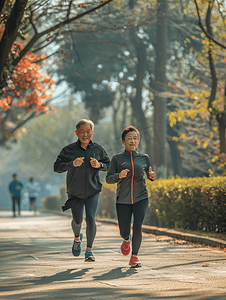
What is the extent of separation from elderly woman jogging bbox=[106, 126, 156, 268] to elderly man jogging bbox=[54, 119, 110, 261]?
0.32m

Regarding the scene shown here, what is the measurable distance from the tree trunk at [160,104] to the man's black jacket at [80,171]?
13.1 meters

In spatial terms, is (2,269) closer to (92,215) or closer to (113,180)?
(92,215)

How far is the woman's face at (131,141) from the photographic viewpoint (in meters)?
6.65

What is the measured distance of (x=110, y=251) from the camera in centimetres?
858

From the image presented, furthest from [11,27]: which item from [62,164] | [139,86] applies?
[139,86]

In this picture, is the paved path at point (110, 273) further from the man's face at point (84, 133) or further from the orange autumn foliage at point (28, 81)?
the orange autumn foliage at point (28, 81)

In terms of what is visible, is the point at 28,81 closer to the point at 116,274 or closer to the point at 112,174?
the point at 112,174

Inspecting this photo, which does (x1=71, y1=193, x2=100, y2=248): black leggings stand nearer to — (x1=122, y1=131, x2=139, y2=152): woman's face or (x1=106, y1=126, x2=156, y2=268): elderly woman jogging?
(x1=106, y1=126, x2=156, y2=268): elderly woman jogging

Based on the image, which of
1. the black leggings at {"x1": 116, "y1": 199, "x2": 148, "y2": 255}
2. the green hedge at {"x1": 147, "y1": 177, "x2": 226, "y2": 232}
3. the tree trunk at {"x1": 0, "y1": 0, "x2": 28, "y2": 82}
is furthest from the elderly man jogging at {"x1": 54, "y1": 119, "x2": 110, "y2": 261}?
the green hedge at {"x1": 147, "y1": 177, "x2": 226, "y2": 232}

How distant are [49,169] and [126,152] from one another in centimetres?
6344

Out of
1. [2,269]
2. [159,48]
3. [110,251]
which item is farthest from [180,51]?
[2,269]

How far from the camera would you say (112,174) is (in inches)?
261

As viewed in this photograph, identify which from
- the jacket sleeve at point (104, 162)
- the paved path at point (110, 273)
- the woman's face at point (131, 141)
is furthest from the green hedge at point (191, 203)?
the woman's face at point (131, 141)

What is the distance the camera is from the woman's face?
665 centimetres
